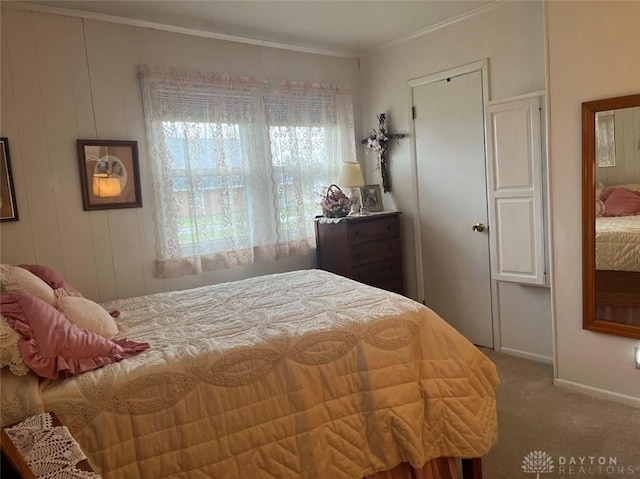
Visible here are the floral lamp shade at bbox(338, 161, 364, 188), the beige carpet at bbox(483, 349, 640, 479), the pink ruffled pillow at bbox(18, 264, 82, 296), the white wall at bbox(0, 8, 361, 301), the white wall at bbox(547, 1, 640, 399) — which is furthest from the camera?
the floral lamp shade at bbox(338, 161, 364, 188)

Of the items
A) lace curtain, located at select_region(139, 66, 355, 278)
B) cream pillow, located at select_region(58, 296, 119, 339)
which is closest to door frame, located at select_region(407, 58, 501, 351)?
lace curtain, located at select_region(139, 66, 355, 278)

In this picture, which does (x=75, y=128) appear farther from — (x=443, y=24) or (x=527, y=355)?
(x=527, y=355)

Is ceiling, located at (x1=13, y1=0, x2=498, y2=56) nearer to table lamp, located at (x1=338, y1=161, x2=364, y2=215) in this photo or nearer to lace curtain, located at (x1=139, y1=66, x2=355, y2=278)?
lace curtain, located at (x1=139, y1=66, x2=355, y2=278)

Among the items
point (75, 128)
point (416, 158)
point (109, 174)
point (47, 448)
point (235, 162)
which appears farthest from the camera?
point (416, 158)

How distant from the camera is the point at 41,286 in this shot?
6.23 feet

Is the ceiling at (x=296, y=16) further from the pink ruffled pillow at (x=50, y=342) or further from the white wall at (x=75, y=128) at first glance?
the pink ruffled pillow at (x=50, y=342)

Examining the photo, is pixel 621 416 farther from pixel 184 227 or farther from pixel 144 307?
pixel 184 227

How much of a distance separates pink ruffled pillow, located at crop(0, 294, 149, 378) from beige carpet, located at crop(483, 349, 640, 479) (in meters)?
1.77

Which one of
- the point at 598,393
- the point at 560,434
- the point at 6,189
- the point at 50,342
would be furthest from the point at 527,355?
the point at 6,189

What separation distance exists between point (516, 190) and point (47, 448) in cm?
310

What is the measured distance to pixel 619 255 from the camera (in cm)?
266

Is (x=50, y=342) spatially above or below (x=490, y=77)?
below

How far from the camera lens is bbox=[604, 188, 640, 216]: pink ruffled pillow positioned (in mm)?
2540

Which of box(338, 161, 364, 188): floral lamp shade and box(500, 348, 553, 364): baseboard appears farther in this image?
box(338, 161, 364, 188): floral lamp shade
